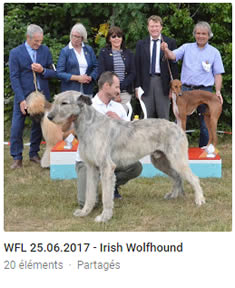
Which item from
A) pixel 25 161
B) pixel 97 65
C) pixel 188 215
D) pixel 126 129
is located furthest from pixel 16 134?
pixel 188 215

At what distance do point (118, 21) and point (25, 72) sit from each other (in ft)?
8.90

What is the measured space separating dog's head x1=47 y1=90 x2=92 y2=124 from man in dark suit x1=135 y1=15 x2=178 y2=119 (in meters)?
2.50


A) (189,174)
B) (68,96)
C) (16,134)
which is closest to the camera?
(68,96)

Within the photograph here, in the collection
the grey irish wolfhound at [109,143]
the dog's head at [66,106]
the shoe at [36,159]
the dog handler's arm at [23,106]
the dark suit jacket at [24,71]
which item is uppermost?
the dark suit jacket at [24,71]

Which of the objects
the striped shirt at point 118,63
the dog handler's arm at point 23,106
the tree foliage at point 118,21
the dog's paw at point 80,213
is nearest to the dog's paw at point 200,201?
the dog's paw at point 80,213

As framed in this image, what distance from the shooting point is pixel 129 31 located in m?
9.33

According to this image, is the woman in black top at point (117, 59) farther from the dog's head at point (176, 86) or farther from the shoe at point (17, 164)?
the shoe at point (17, 164)

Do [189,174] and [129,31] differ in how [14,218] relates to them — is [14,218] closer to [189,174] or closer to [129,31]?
[189,174]

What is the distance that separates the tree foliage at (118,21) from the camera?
372 inches

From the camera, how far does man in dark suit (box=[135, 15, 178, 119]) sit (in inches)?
281

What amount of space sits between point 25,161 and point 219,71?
3727 mm

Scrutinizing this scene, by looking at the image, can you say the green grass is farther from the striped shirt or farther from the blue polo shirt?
the striped shirt

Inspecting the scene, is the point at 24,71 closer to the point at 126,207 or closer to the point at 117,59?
the point at 117,59

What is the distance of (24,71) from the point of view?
25.1 feet
